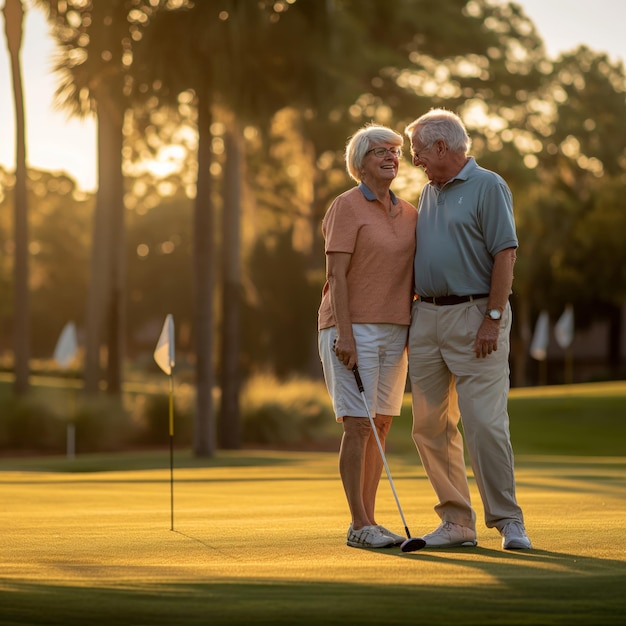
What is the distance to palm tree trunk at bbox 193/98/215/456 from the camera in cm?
2336

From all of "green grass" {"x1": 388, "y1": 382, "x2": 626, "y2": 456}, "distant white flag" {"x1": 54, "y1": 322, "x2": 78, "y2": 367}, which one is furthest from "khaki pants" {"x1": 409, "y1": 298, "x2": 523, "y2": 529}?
"green grass" {"x1": 388, "y1": 382, "x2": 626, "y2": 456}

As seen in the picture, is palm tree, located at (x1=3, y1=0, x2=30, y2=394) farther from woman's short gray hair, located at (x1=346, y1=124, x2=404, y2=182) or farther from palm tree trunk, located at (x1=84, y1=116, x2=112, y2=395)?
woman's short gray hair, located at (x1=346, y1=124, x2=404, y2=182)

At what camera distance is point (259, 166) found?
43531 mm

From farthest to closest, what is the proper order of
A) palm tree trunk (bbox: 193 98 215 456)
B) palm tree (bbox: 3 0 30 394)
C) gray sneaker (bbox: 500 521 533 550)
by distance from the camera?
palm tree (bbox: 3 0 30 394) → palm tree trunk (bbox: 193 98 215 456) → gray sneaker (bbox: 500 521 533 550)

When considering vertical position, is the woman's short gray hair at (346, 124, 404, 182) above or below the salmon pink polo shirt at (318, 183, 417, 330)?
above

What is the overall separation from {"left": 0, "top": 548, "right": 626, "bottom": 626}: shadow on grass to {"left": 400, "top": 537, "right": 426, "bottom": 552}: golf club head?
2.63 ft

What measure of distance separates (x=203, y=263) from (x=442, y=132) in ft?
55.5

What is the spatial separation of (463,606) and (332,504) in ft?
17.0

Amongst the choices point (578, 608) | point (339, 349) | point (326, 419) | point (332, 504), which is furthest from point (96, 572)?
point (326, 419)

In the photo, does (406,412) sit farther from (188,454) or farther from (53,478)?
(53,478)

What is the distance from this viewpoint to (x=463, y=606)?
4.94 metres

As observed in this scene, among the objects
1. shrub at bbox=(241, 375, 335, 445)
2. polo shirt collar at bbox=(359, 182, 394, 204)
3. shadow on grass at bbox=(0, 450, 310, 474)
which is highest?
polo shirt collar at bbox=(359, 182, 394, 204)

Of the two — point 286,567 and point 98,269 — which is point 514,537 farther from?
point 98,269

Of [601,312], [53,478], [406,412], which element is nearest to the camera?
[53,478]
